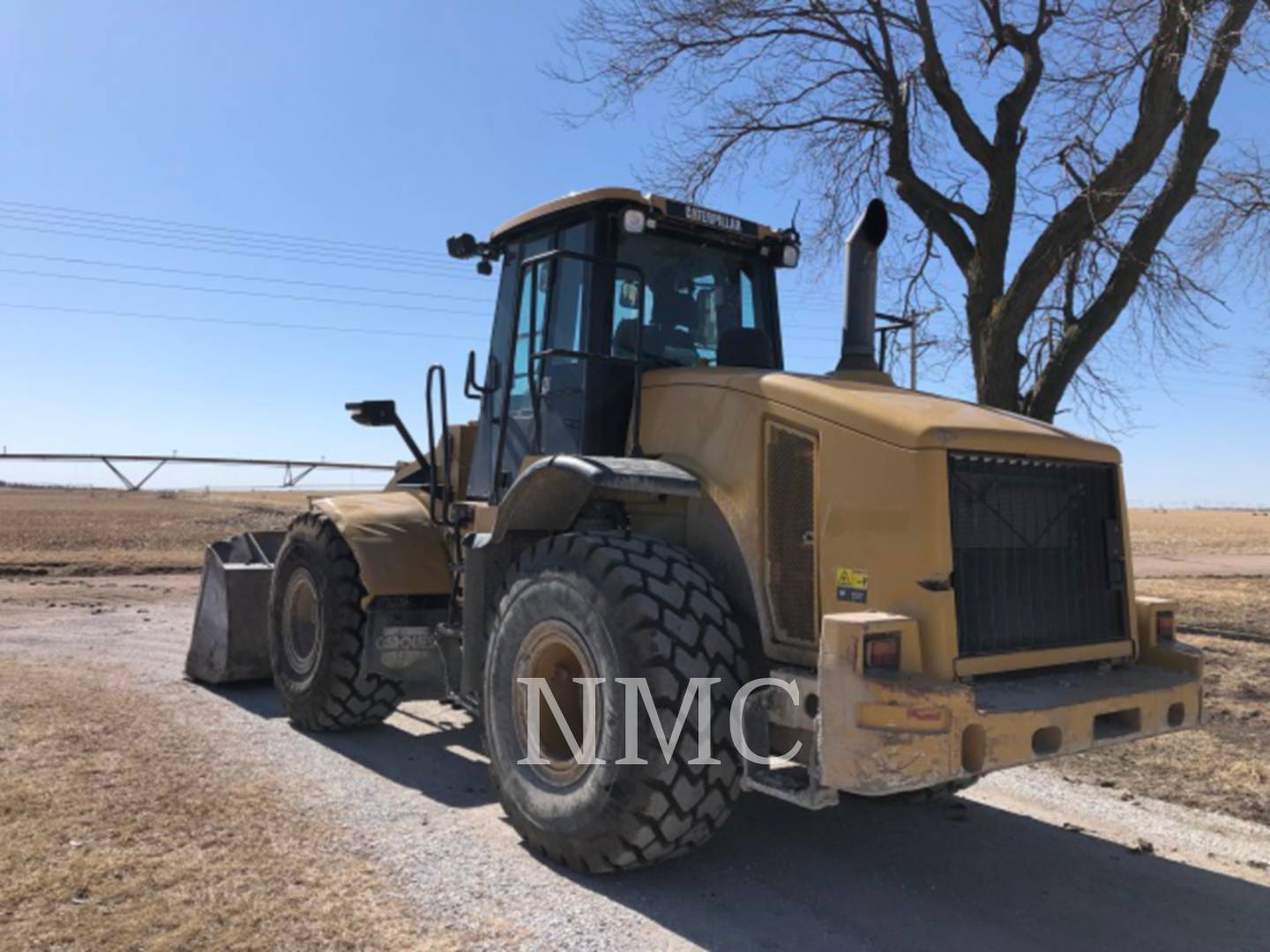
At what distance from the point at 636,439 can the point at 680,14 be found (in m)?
8.00

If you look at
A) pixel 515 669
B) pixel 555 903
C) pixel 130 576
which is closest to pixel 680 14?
pixel 515 669

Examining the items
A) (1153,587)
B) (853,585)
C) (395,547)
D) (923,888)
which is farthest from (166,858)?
(1153,587)

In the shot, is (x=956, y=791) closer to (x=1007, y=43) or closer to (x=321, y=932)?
(x=321, y=932)

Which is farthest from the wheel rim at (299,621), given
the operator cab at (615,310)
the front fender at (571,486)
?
the front fender at (571,486)

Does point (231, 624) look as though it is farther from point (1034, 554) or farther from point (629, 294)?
point (1034, 554)

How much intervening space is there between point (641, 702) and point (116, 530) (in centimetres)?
2111

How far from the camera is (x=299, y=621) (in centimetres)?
693

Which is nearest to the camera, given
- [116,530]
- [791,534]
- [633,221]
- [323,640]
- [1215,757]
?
[791,534]

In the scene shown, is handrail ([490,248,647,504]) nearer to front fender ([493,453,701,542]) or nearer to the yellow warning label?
front fender ([493,453,701,542])

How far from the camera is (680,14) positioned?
11.2 metres

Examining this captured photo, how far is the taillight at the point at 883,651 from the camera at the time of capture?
3.48m

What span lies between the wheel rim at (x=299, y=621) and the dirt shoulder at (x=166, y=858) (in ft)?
2.64

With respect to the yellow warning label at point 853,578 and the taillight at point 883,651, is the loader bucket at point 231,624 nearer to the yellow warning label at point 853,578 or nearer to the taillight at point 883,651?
the yellow warning label at point 853,578

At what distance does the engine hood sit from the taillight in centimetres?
71
